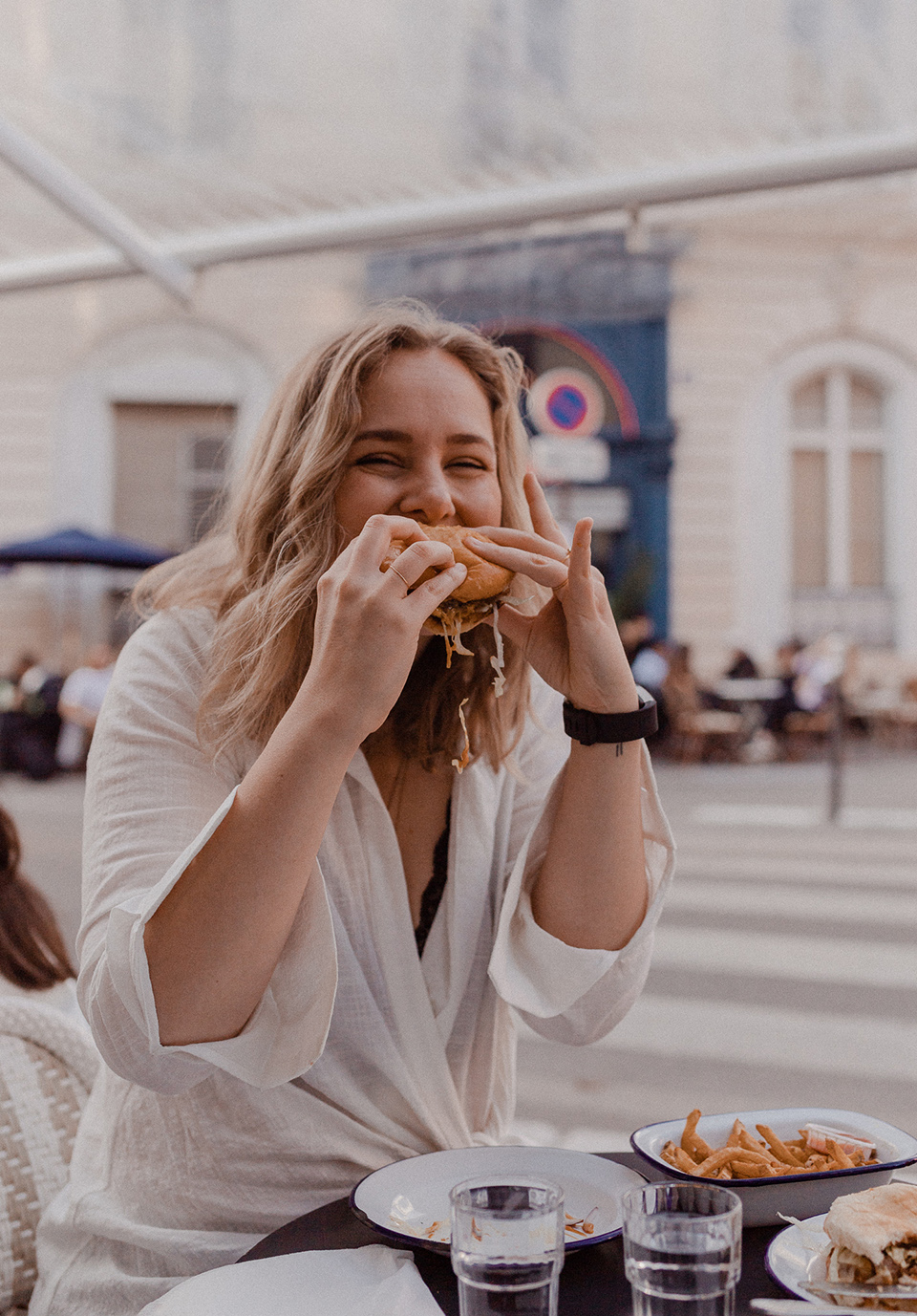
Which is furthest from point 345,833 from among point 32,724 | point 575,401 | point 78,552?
point 575,401

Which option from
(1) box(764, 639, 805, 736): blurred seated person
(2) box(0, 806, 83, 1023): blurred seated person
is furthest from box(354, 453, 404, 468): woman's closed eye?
(1) box(764, 639, 805, 736): blurred seated person

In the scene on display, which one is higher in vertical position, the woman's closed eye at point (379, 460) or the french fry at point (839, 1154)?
→ the woman's closed eye at point (379, 460)

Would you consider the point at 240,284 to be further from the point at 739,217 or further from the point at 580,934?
the point at 580,934

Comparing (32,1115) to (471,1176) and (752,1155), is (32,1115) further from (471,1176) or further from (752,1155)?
(752,1155)

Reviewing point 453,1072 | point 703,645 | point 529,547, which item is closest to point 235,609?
point 529,547

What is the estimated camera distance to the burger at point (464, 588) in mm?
1697

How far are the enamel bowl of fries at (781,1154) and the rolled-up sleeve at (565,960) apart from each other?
0.99 ft

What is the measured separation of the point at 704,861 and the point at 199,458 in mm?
12408

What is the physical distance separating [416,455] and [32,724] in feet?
39.7

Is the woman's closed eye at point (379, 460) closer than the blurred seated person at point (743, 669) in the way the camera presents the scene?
Yes

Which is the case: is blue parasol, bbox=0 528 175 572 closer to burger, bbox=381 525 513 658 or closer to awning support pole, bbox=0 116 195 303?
awning support pole, bbox=0 116 195 303

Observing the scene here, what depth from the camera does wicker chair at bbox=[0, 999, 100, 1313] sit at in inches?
69.9

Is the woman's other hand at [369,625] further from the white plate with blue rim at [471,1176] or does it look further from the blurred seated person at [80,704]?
the blurred seated person at [80,704]

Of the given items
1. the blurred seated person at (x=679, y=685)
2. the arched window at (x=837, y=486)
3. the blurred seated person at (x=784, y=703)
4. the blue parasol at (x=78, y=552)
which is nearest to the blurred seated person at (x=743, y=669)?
the blurred seated person at (x=784, y=703)
